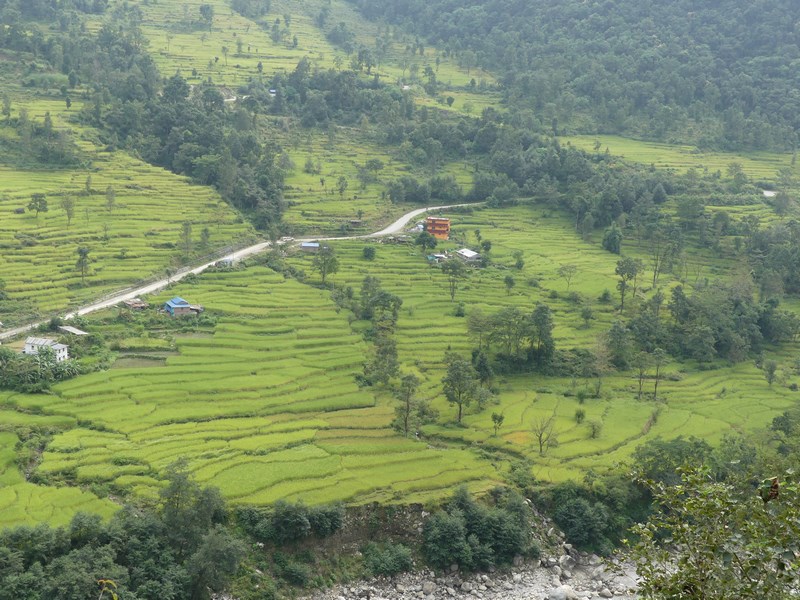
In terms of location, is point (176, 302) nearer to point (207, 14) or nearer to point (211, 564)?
point (211, 564)

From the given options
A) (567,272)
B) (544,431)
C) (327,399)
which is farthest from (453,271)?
(544,431)

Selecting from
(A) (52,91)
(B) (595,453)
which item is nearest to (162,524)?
(B) (595,453)

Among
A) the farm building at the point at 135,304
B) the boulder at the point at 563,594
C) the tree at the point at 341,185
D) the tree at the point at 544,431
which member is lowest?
the boulder at the point at 563,594

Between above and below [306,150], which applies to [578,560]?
below

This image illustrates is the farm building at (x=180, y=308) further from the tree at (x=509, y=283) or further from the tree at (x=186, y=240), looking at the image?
the tree at (x=509, y=283)

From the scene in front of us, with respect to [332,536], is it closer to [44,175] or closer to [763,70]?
[44,175]

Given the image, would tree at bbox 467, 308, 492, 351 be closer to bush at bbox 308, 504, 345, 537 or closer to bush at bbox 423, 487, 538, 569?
bush at bbox 423, 487, 538, 569

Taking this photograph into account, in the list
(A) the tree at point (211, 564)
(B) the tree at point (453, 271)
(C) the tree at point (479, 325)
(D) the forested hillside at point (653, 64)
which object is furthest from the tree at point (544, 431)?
(D) the forested hillside at point (653, 64)
